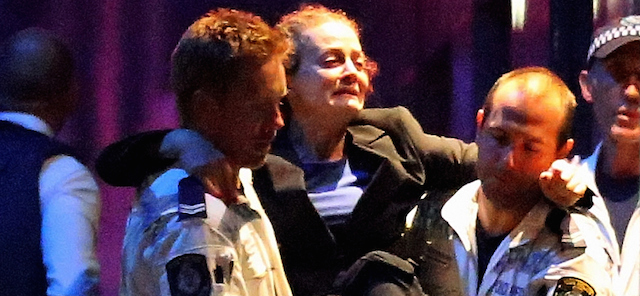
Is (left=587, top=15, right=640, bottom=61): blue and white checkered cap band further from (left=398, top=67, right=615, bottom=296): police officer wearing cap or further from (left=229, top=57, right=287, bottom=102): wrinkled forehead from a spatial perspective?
(left=229, top=57, right=287, bottom=102): wrinkled forehead


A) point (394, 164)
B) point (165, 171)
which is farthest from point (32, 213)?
point (394, 164)

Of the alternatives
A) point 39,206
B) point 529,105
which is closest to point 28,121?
point 39,206

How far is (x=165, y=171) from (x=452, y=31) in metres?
0.46

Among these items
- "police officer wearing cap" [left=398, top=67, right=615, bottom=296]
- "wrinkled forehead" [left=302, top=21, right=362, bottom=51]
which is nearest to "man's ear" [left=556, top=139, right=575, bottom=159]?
"police officer wearing cap" [left=398, top=67, right=615, bottom=296]

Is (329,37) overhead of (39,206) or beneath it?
overhead

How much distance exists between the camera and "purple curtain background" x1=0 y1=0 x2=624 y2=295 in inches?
34.4

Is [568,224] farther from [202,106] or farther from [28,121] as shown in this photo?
[28,121]

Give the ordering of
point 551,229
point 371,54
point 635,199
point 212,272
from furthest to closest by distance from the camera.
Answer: point 371,54 → point 635,199 → point 551,229 → point 212,272

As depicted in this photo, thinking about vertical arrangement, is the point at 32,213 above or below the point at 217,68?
below

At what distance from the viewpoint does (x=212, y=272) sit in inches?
23.9

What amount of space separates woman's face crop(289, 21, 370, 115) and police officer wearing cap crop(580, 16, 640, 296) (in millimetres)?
238

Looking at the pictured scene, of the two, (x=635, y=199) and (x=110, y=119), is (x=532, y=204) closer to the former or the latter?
(x=635, y=199)

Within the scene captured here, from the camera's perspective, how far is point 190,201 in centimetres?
62

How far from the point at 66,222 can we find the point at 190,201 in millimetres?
197
